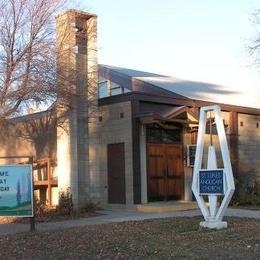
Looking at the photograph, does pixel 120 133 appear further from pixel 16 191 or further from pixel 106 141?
pixel 16 191

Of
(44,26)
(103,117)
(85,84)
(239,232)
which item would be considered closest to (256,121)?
(103,117)

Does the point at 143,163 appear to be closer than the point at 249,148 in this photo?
Yes

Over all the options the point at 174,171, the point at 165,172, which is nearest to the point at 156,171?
the point at 165,172

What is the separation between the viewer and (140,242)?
35.1 ft

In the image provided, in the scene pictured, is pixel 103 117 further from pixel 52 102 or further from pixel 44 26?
pixel 44 26

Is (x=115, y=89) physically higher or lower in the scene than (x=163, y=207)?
higher

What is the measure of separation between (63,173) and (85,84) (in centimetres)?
310

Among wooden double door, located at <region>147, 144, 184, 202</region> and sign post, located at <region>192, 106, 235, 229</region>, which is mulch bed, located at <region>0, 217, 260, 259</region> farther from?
wooden double door, located at <region>147, 144, 184, 202</region>

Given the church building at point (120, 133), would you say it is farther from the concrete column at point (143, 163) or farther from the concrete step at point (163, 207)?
the concrete step at point (163, 207)

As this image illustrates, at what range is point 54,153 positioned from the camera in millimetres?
23156

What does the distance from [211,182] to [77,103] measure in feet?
24.3

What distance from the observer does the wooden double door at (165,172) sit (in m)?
20.6

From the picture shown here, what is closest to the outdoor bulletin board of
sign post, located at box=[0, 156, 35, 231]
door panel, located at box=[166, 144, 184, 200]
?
sign post, located at box=[0, 156, 35, 231]

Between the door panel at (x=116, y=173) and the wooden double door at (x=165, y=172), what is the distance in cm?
95
